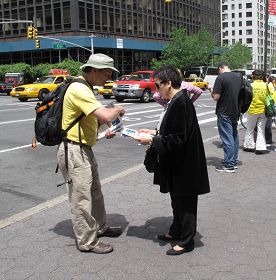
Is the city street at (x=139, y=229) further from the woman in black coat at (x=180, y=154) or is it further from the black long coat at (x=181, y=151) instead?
the black long coat at (x=181, y=151)

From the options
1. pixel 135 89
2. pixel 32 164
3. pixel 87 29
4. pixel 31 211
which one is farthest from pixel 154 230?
pixel 87 29

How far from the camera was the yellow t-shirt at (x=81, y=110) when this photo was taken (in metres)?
3.65

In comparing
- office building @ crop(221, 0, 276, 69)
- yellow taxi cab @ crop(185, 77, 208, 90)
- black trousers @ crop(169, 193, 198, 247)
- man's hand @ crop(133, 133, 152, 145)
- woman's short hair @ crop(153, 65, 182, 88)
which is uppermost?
office building @ crop(221, 0, 276, 69)

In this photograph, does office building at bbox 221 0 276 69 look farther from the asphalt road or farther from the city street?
the city street

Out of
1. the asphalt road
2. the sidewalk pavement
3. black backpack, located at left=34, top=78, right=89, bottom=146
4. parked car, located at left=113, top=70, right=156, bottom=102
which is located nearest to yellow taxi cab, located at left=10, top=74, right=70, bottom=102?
parked car, located at left=113, top=70, right=156, bottom=102

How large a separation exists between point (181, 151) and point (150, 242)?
1024 millimetres

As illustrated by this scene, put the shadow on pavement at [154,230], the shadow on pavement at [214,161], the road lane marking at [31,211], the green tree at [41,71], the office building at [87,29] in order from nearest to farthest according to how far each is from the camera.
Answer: the shadow on pavement at [154,230], the road lane marking at [31,211], the shadow on pavement at [214,161], the green tree at [41,71], the office building at [87,29]

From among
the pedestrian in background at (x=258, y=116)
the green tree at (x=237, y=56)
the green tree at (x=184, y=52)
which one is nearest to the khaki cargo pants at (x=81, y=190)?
the pedestrian in background at (x=258, y=116)

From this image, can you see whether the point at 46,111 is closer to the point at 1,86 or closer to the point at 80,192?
the point at 80,192

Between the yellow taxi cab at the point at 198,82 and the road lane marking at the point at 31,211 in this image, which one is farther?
the yellow taxi cab at the point at 198,82

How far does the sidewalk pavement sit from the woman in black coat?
0.34 meters

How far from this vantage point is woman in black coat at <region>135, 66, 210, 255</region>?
3.72 meters

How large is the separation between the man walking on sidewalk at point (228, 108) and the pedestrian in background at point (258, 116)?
1.47m

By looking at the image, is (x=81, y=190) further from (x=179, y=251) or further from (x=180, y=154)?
(x=179, y=251)
